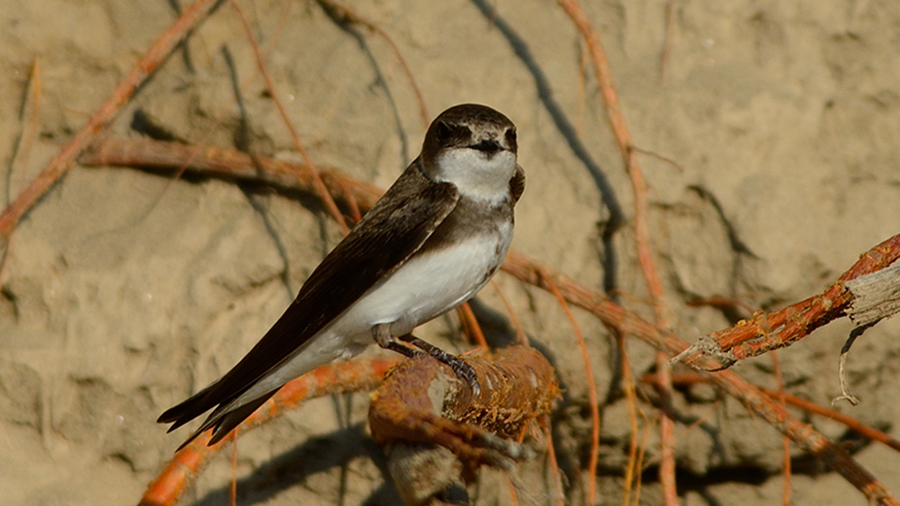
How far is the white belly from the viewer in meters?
1.85

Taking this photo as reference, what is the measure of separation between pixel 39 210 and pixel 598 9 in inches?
70.2

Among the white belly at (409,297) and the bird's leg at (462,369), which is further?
the white belly at (409,297)

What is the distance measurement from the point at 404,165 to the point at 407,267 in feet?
2.62

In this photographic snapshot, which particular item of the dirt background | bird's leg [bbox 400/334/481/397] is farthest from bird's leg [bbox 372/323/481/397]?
the dirt background

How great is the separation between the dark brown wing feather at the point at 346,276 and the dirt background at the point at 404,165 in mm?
561

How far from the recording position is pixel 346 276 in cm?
194

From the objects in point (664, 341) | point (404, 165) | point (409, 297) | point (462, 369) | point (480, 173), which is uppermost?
point (404, 165)

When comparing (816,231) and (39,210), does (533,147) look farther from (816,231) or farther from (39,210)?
(39,210)

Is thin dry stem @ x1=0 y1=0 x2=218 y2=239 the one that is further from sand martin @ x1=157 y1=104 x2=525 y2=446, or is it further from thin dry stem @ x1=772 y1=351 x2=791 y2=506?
thin dry stem @ x1=772 y1=351 x2=791 y2=506

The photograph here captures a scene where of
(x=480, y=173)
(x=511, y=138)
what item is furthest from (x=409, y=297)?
(x=511, y=138)

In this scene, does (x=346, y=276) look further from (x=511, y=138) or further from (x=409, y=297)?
(x=511, y=138)

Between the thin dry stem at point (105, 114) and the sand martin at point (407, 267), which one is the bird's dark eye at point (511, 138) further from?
the thin dry stem at point (105, 114)

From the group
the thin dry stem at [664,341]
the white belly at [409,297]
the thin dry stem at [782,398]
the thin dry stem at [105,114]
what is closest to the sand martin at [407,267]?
the white belly at [409,297]

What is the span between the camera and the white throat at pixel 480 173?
76.2 inches
